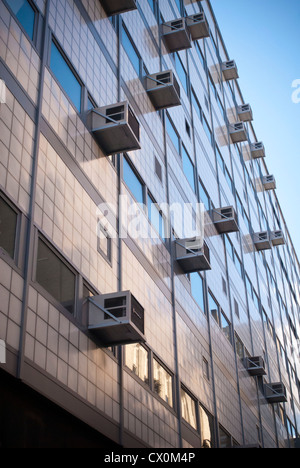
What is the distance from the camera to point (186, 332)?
21.5m

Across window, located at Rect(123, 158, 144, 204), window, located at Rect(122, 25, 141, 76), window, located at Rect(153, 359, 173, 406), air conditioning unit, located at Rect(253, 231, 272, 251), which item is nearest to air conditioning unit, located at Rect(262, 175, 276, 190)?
air conditioning unit, located at Rect(253, 231, 272, 251)

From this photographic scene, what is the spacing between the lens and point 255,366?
102ft

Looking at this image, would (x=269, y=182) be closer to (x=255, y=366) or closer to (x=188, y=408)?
(x=255, y=366)

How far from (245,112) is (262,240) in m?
10.9

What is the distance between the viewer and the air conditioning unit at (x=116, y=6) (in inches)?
763

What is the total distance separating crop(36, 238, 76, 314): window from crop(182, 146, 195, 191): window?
1448 centimetres

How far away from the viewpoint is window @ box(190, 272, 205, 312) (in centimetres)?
2419

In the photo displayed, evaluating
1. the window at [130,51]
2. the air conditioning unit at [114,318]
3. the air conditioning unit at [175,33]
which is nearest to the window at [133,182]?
the window at [130,51]

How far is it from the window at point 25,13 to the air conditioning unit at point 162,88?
9.05 metres

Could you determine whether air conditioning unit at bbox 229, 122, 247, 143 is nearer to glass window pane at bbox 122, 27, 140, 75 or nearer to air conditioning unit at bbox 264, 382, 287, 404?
air conditioning unit at bbox 264, 382, 287, 404

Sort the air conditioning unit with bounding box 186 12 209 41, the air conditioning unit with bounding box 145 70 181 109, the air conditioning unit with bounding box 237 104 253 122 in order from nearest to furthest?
the air conditioning unit with bounding box 145 70 181 109 → the air conditioning unit with bounding box 186 12 209 41 → the air conditioning unit with bounding box 237 104 253 122

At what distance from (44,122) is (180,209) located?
463 inches
